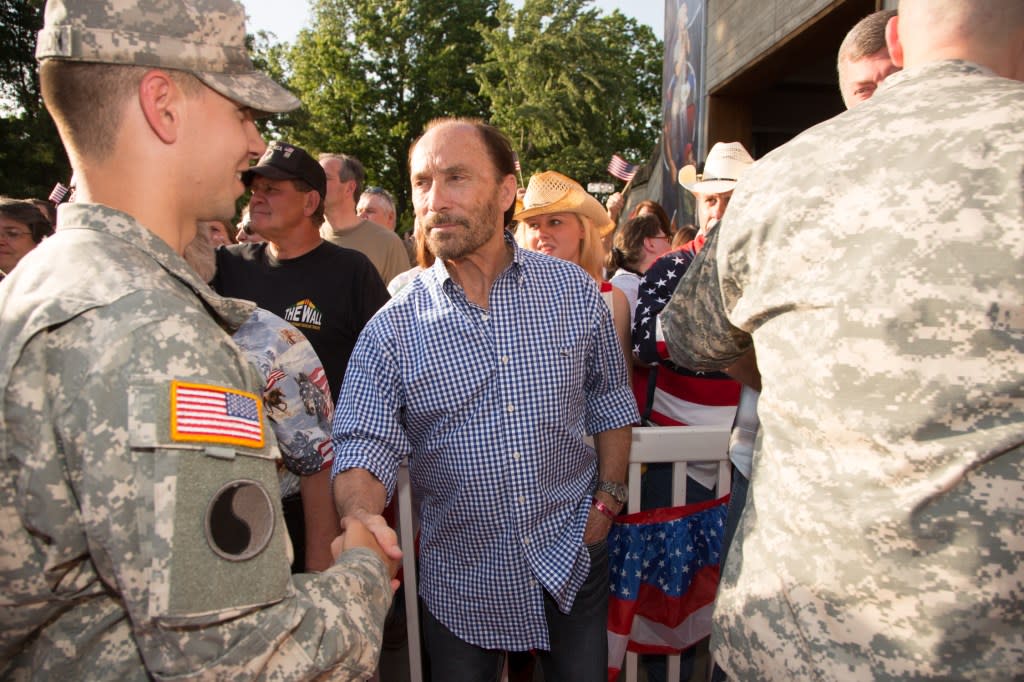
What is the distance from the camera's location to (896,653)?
1300mm

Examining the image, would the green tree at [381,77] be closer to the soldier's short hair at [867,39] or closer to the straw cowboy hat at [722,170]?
the straw cowboy hat at [722,170]

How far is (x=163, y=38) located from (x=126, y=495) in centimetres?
73

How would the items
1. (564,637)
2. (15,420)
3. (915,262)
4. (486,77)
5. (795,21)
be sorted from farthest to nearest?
1. (486,77)
2. (795,21)
3. (564,637)
4. (915,262)
5. (15,420)

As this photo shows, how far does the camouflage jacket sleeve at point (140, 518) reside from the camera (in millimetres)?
940

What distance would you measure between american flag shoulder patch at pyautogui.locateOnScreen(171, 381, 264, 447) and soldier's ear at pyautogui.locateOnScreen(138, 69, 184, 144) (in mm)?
463

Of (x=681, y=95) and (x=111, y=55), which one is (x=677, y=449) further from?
(x=681, y=95)

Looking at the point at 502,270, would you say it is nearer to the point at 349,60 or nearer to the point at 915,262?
the point at 915,262

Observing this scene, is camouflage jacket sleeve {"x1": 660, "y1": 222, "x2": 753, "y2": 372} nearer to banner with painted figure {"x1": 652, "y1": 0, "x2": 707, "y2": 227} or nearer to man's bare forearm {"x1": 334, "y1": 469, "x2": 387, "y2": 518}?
man's bare forearm {"x1": 334, "y1": 469, "x2": 387, "y2": 518}

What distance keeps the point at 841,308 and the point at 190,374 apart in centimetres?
112

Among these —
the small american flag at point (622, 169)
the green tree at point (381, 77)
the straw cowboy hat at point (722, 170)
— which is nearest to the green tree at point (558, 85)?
the green tree at point (381, 77)

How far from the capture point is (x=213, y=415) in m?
0.99

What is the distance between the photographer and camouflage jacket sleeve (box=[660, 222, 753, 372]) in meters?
1.63

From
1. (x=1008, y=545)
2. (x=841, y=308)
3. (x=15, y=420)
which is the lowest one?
(x=1008, y=545)

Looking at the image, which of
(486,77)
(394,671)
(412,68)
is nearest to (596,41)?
(486,77)
